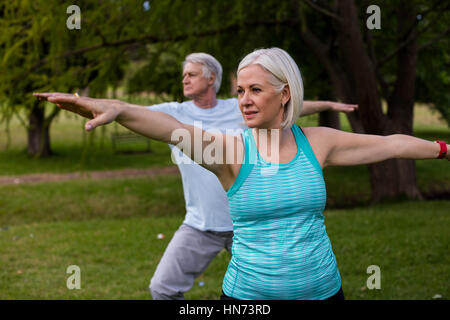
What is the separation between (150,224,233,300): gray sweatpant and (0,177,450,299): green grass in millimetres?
1573

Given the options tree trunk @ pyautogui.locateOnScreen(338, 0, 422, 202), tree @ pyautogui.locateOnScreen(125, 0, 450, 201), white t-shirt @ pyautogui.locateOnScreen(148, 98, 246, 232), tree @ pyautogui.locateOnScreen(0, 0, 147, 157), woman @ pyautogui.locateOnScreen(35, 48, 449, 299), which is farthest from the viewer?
tree trunk @ pyautogui.locateOnScreen(338, 0, 422, 202)

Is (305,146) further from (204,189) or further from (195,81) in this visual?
(195,81)

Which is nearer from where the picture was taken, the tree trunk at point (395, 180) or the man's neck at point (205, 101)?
Answer: the man's neck at point (205, 101)

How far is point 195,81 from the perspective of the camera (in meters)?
4.34

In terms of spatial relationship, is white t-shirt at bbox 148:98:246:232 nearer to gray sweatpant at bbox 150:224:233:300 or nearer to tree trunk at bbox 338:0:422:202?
gray sweatpant at bbox 150:224:233:300

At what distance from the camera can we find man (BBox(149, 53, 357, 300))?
4.04m

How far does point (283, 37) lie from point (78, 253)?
20.4ft

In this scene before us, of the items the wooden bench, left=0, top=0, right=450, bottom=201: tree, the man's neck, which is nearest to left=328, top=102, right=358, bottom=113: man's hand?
the man's neck

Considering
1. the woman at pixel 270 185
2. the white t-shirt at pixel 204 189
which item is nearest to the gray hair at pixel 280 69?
the woman at pixel 270 185

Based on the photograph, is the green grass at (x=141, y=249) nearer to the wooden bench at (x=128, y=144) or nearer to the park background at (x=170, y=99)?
the park background at (x=170, y=99)

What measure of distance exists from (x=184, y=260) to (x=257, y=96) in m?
1.99

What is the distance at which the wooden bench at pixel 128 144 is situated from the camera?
72.1 feet

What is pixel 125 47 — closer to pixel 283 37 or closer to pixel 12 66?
pixel 12 66

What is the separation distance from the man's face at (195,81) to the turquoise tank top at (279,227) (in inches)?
74.6
